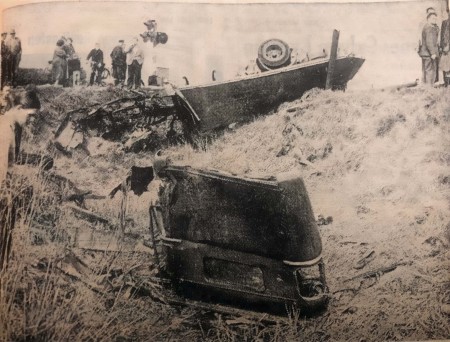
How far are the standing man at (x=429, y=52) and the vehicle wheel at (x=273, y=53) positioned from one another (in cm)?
57

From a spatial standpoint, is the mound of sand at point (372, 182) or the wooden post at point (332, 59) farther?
the wooden post at point (332, 59)

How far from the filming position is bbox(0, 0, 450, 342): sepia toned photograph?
1.69 m

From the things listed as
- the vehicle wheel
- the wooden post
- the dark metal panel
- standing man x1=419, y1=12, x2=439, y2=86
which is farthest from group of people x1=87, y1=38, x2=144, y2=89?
standing man x1=419, y1=12, x2=439, y2=86

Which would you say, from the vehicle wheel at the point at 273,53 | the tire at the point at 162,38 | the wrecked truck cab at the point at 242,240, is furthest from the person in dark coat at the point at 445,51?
the tire at the point at 162,38

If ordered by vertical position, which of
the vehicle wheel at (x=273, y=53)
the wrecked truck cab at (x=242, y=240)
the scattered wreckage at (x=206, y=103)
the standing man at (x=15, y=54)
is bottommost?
the wrecked truck cab at (x=242, y=240)

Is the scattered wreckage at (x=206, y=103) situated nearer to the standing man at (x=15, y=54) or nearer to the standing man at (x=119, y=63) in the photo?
the standing man at (x=119, y=63)

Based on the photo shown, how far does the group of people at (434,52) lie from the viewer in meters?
1.85

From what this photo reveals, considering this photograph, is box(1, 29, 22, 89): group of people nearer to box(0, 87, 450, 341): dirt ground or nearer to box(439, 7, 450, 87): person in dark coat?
box(0, 87, 450, 341): dirt ground

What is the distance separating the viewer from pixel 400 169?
1801 millimetres

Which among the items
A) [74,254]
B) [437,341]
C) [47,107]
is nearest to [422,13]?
[437,341]

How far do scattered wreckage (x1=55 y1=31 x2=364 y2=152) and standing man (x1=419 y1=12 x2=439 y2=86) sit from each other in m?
0.27

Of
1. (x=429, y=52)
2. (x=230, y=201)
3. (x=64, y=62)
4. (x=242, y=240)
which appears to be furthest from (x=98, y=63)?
(x=429, y=52)

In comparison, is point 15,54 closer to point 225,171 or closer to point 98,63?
point 98,63

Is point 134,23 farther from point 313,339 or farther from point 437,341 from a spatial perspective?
point 437,341
